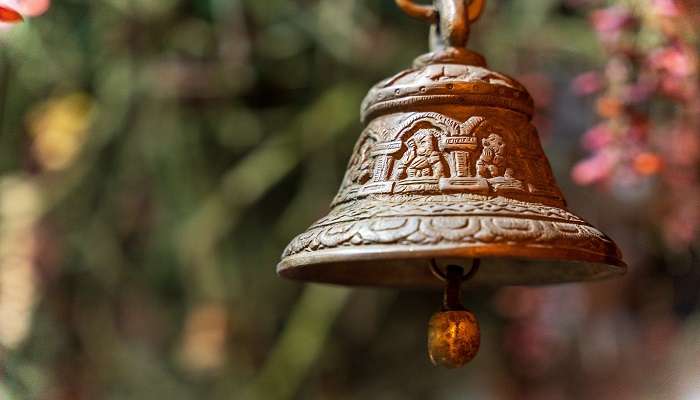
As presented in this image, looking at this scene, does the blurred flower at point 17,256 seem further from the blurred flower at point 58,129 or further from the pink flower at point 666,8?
the pink flower at point 666,8

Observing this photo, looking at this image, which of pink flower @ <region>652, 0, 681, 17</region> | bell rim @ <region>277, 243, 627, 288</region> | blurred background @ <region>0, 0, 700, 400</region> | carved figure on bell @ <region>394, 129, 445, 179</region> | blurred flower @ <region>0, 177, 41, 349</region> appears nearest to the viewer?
bell rim @ <region>277, 243, 627, 288</region>

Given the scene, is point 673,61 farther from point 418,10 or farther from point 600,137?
point 418,10

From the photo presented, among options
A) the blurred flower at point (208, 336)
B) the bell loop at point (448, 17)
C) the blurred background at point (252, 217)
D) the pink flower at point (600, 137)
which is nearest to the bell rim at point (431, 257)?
the bell loop at point (448, 17)

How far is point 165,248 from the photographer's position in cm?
217

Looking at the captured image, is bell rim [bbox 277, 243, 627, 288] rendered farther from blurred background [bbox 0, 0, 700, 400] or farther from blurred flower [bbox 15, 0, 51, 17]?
blurred background [bbox 0, 0, 700, 400]

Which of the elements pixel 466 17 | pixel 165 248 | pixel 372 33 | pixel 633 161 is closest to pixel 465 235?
pixel 466 17

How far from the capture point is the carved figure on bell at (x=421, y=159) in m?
0.87

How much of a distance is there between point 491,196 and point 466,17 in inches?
8.5

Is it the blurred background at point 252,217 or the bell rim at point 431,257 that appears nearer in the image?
the bell rim at point 431,257

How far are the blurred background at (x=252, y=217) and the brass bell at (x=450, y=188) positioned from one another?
3.32 feet

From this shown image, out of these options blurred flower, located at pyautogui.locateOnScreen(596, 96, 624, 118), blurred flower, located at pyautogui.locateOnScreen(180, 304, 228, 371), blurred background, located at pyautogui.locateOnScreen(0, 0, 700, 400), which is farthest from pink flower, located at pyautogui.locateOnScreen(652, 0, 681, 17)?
blurred flower, located at pyautogui.locateOnScreen(180, 304, 228, 371)

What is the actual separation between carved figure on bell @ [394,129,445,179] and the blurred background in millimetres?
1065

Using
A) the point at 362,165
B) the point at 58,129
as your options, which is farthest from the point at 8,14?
the point at 58,129

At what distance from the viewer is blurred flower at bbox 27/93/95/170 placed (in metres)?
2.03
